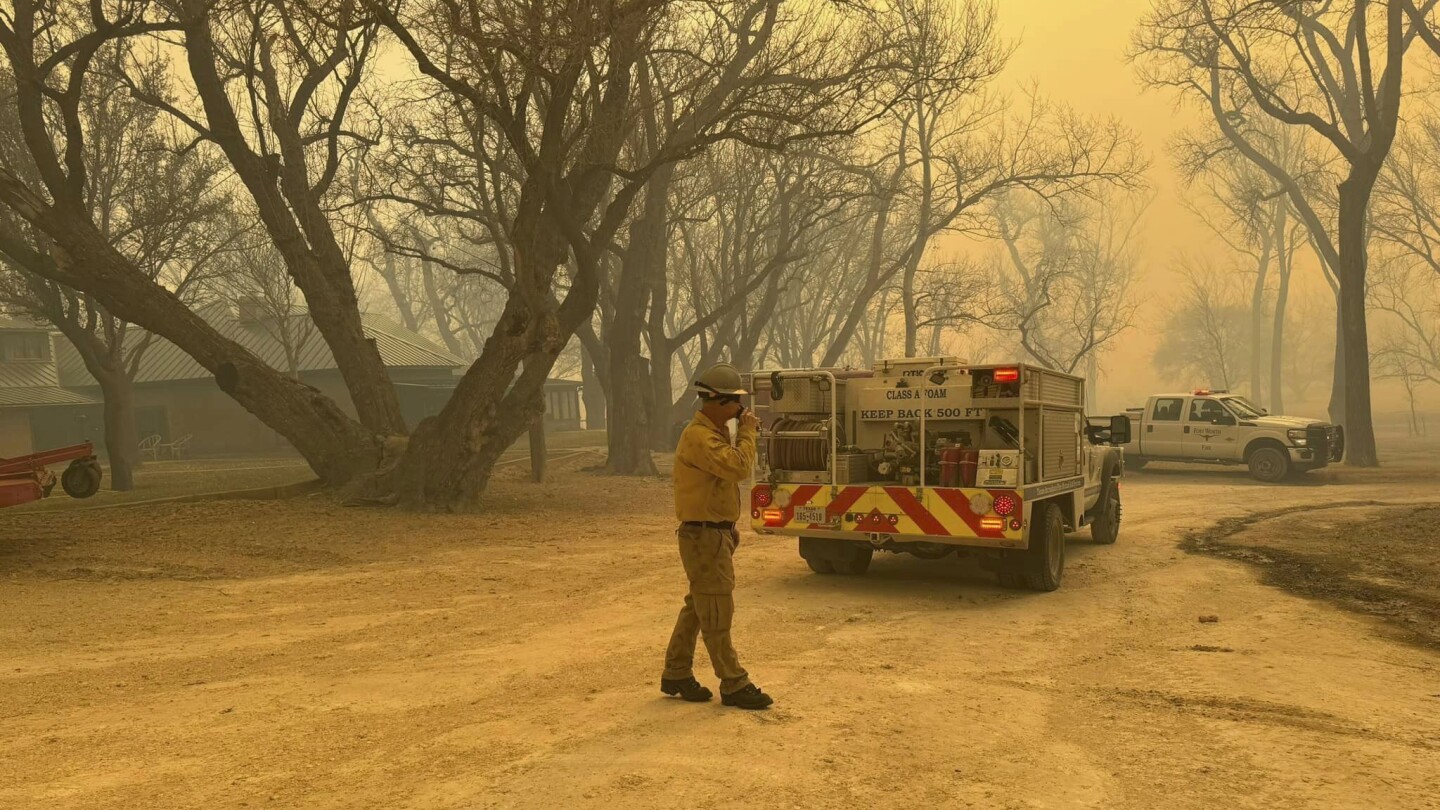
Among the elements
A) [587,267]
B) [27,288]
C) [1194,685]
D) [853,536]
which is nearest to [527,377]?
[587,267]

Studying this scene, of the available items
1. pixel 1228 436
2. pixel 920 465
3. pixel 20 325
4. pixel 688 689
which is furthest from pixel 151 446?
pixel 688 689

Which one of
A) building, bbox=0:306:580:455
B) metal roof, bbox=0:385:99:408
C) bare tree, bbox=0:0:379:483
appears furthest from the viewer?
building, bbox=0:306:580:455

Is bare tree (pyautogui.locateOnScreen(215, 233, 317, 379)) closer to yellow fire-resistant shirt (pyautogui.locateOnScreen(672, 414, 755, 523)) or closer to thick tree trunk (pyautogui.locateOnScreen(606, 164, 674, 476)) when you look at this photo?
thick tree trunk (pyautogui.locateOnScreen(606, 164, 674, 476))

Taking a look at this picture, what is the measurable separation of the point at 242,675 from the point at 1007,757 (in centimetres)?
499

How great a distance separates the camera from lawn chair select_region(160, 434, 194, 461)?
147 ft

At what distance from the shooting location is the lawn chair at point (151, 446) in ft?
143

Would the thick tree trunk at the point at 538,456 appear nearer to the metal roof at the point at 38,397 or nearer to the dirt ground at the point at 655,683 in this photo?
the dirt ground at the point at 655,683

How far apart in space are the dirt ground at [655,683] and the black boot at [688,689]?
0.13 meters

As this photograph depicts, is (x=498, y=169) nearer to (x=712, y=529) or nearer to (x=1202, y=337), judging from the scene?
(x=712, y=529)

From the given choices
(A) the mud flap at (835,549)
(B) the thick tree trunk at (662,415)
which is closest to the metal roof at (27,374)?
(B) the thick tree trunk at (662,415)

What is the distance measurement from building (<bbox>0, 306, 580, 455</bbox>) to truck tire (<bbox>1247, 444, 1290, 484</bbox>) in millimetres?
33202

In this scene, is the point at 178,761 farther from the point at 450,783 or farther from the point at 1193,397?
the point at 1193,397

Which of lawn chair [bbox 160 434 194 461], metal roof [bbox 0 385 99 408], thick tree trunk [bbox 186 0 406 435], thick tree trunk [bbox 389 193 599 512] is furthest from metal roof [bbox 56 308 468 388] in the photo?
thick tree trunk [bbox 389 193 599 512]

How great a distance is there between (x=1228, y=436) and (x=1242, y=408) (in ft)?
2.87
